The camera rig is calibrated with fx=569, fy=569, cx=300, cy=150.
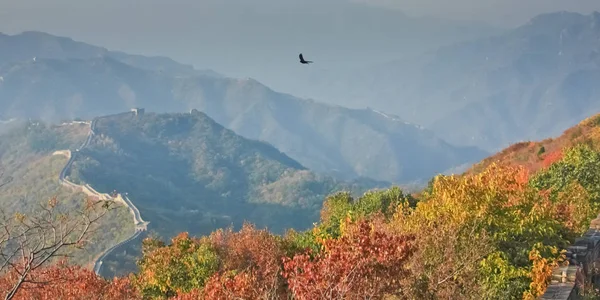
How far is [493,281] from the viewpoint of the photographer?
744 inches

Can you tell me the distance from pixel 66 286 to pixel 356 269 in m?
15.0

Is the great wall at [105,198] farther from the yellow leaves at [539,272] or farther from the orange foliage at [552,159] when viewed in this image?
the yellow leaves at [539,272]

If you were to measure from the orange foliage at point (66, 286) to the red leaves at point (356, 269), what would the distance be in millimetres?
10768

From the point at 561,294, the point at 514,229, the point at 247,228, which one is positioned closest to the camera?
the point at 561,294

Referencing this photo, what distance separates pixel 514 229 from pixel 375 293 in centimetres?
848

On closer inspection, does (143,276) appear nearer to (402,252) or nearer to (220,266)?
(220,266)

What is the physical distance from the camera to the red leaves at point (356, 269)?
13977 mm

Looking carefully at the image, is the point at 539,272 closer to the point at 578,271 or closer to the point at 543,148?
the point at 578,271

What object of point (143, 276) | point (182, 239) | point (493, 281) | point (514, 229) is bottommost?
point (143, 276)

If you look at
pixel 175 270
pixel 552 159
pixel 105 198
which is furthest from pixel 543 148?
pixel 105 198

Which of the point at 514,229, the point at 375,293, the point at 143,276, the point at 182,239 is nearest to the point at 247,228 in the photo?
the point at 182,239

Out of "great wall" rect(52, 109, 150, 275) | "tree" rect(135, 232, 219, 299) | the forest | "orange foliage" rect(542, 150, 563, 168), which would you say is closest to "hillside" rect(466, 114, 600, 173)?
"orange foliage" rect(542, 150, 563, 168)

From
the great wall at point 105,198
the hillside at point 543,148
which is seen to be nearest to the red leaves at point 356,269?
the hillside at point 543,148

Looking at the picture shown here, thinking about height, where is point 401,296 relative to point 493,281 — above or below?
below
